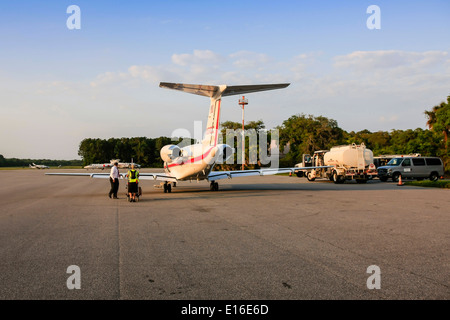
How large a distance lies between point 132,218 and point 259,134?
69.3 meters

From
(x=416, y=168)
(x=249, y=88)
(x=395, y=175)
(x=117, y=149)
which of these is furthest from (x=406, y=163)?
(x=117, y=149)

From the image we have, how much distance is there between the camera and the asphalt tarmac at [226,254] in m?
4.75

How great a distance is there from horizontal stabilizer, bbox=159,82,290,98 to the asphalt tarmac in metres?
7.71

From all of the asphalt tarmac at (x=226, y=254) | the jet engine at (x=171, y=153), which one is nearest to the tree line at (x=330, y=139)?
the jet engine at (x=171, y=153)

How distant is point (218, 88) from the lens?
1892cm

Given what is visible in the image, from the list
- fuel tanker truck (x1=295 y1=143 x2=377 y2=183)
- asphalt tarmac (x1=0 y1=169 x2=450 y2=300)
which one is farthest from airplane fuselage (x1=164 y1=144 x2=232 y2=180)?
fuel tanker truck (x1=295 y1=143 x2=377 y2=183)

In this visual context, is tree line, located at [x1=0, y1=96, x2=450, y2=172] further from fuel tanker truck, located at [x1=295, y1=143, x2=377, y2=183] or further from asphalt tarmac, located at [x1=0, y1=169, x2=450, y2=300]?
asphalt tarmac, located at [x1=0, y1=169, x2=450, y2=300]

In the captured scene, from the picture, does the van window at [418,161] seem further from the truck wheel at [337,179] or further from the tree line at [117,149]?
the tree line at [117,149]

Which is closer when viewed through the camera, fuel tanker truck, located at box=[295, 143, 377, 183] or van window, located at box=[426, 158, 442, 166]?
fuel tanker truck, located at box=[295, 143, 377, 183]

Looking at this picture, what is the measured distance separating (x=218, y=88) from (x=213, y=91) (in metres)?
0.43

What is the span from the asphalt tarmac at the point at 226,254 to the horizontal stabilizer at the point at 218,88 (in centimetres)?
771

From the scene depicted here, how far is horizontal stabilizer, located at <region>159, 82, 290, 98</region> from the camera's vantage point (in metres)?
18.1

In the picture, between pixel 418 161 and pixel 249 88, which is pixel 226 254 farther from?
pixel 418 161
